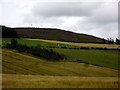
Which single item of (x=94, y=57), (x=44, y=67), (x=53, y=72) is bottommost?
(x=53, y=72)

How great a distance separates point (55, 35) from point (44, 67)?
102 feet

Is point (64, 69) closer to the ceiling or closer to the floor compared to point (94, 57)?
closer to the floor

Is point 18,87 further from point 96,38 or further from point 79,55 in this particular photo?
point 96,38

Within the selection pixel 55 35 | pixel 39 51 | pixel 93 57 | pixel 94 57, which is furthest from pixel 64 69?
pixel 55 35

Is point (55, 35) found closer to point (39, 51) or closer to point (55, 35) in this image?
point (55, 35)

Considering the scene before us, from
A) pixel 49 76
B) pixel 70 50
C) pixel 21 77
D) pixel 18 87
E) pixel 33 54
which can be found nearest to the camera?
pixel 18 87

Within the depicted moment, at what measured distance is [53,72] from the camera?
4212 cm

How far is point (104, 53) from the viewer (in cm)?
5625

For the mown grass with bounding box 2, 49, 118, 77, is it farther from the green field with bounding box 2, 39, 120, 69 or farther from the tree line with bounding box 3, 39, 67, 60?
the green field with bounding box 2, 39, 120, 69

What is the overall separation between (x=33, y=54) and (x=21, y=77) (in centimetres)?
1273

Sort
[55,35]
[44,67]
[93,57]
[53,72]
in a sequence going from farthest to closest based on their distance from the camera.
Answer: [55,35], [93,57], [44,67], [53,72]

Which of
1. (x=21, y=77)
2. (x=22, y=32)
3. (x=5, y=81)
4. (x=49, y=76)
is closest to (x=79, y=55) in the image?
(x=49, y=76)

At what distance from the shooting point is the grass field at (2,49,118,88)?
116 feet

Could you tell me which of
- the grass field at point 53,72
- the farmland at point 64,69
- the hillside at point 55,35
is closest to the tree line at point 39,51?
the farmland at point 64,69
